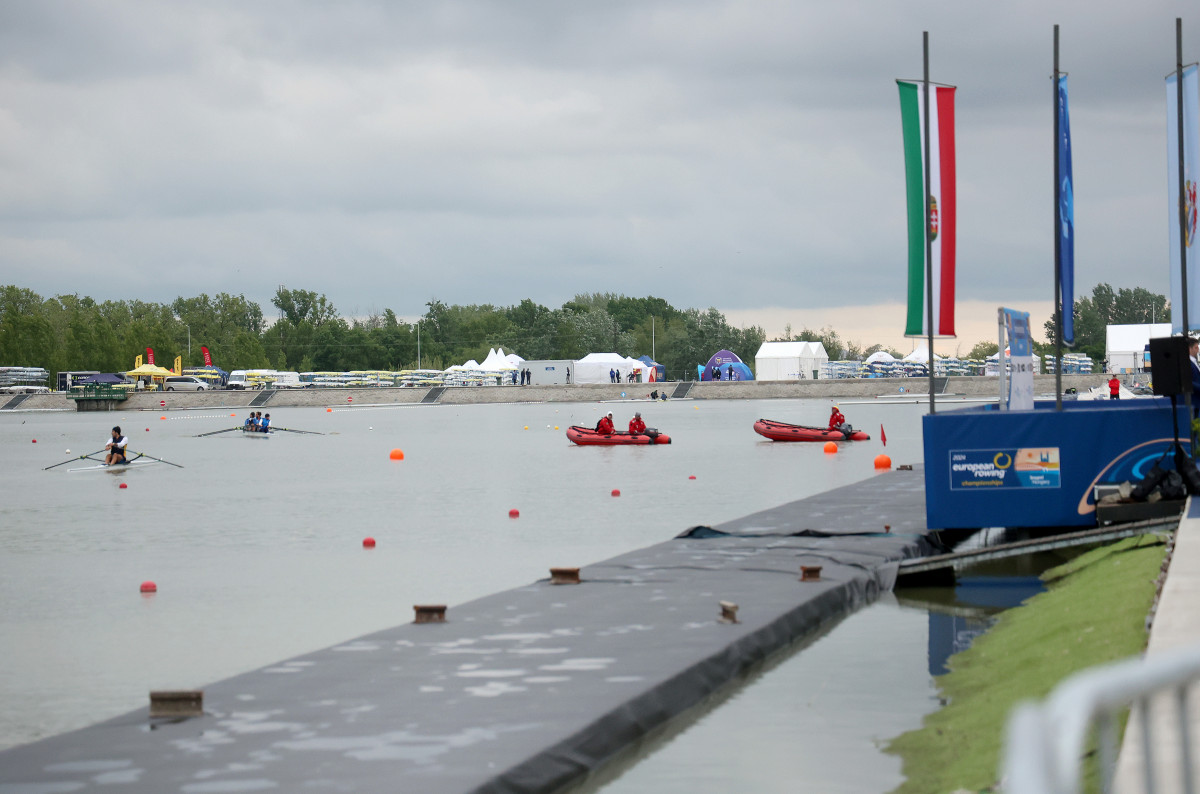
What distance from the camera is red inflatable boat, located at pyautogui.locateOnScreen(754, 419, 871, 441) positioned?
47.9 m

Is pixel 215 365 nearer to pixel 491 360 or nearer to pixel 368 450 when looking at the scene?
pixel 491 360

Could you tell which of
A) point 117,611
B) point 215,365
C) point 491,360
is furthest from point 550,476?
point 215,365

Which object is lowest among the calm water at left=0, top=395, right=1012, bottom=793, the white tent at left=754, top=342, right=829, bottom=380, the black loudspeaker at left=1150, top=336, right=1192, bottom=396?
the calm water at left=0, top=395, right=1012, bottom=793

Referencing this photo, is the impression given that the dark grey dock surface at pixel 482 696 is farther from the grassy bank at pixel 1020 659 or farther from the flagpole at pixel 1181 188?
the flagpole at pixel 1181 188

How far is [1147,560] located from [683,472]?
2565cm

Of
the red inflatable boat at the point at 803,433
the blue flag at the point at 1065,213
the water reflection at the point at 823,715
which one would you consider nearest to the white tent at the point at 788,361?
the red inflatable boat at the point at 803,433

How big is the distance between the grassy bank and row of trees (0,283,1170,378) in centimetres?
14029

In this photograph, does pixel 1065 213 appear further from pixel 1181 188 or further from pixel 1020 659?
pixel 1020 659

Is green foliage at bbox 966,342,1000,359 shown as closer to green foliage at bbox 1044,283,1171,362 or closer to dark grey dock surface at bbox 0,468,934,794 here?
green foliage at bbox 1044,283,1171,362

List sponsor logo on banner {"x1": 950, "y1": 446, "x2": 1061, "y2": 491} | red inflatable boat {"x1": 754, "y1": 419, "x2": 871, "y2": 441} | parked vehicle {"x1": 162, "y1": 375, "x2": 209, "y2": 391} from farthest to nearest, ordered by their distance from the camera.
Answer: parked vehicle {"x1": 162, "y1": 375, "x2": 209, "y2": 391} < red inflatable boat {"x1": 754, "y1": 419, "x2": 871, "y2": 441} < sponsor logo on banner {"x1": 950, "y1": 446, "x2": 1061, "y2": 491}

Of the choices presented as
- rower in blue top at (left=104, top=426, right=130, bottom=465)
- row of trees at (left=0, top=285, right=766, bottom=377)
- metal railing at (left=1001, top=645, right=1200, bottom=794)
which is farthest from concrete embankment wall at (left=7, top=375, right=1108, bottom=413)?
metal railing at (left=1001, top=645, right=1200, bottom=794)

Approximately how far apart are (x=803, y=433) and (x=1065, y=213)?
33519mm

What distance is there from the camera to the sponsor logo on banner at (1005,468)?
1489 centimetres

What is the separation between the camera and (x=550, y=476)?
3675 centimetres
